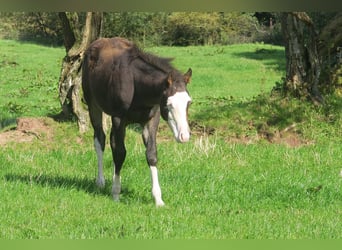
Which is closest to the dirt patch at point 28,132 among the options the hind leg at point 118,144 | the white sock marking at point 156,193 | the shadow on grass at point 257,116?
the shadow on grass at point 257,116

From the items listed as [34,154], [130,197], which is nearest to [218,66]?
[34,154]

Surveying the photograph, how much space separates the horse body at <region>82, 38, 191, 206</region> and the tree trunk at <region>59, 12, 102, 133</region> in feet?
9.71

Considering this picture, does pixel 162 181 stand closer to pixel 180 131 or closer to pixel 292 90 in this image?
pixel 180 131

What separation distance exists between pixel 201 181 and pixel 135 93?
1.38 meters

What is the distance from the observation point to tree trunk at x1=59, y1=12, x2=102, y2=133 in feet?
33.9

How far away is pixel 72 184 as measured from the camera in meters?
6.61

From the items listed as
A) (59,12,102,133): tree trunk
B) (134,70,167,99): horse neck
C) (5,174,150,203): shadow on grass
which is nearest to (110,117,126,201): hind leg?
(5,174,150,203): shadow on grass

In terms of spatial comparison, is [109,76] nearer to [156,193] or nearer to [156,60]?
[156,60]

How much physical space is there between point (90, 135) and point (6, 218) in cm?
506

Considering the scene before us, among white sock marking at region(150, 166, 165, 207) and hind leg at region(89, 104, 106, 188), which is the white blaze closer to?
white sock marking at region(150, 166, 165, 207)

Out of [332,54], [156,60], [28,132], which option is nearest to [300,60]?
[332,54]

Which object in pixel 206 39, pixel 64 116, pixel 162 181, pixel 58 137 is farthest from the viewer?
pixel 206 39

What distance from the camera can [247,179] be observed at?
6898 millimetres

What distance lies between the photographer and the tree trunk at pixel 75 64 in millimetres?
10320
